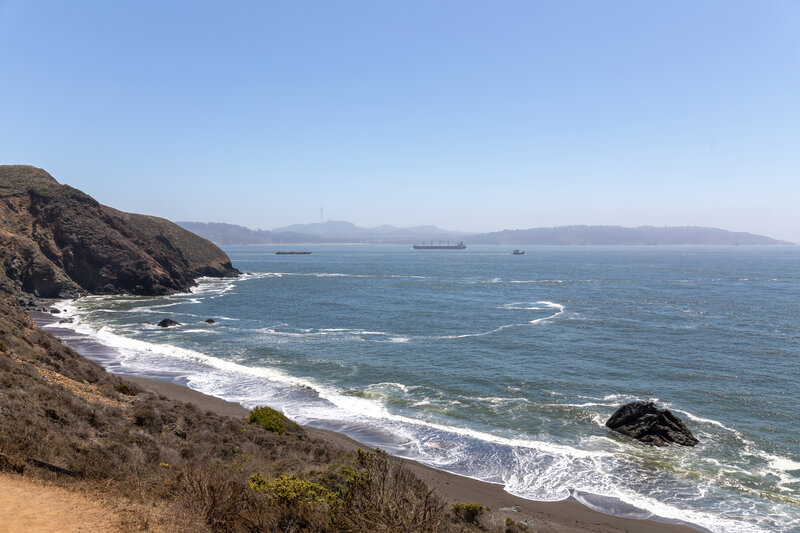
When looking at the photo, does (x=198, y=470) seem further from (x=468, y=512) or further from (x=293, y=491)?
(x=468, y=512)

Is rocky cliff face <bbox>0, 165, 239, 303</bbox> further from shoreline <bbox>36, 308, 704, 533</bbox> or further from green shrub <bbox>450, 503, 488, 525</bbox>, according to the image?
green shrub <bbox>450, 503, 488, 525</bbox>

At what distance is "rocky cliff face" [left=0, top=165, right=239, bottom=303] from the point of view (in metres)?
67.8

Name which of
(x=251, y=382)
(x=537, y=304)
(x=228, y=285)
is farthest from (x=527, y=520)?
(x=228, y=285)

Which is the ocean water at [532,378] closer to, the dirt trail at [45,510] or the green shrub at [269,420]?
the green shrub at [269,420]

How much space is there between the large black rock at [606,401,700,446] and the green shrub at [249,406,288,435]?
54.7ft

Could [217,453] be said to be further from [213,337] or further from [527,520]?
[213,337]

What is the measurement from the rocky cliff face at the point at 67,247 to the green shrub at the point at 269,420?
56066 millimetres

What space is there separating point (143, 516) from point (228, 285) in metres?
93.6

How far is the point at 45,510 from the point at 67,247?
82.7 m

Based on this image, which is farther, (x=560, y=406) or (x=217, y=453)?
(x=560, y=406)

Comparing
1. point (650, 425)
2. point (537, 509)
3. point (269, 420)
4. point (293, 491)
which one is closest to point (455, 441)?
point (537, 509)

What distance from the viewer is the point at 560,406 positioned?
93.0 feet

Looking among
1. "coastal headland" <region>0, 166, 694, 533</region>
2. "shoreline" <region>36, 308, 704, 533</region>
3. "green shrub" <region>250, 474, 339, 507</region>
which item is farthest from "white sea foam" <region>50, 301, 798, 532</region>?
"green shrub" <region>250, 474, 339, 507</region>

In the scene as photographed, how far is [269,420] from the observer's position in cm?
2222
